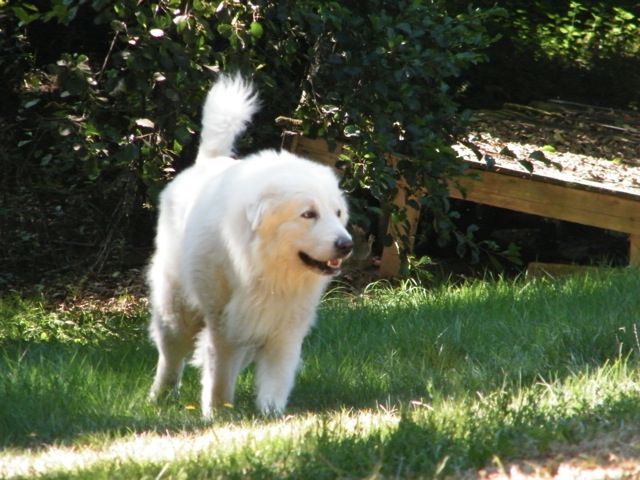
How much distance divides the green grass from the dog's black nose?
0.72 meters

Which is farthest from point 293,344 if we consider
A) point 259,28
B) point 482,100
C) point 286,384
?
point 482,100

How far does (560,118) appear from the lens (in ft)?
41.7

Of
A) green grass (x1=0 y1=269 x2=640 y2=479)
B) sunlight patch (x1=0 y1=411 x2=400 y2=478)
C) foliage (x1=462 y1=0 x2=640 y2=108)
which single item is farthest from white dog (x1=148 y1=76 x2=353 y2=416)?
foliage (x1=462 y1=0 x2=640 y2=108)

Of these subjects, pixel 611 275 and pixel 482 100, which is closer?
pixel 611 275

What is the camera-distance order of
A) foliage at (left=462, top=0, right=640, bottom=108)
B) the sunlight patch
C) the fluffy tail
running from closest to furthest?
the sunlight patch, the fluffy tail, foliage at (left=462, top=0, right=640, bottom=108)

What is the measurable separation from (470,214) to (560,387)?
803cm

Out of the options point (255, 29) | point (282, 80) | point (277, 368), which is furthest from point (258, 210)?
point (282, 80)

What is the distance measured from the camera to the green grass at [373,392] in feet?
13.0

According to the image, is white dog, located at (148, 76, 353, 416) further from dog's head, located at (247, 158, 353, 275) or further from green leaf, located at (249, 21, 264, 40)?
green leaf, located at (249, 21, 264, 40)

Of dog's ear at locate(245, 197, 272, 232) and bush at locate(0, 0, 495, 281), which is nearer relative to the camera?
dog's ear at locate(245, 197, 272, 232)

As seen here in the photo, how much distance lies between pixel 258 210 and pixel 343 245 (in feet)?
1.36

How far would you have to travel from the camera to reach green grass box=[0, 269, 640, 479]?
3975 mm

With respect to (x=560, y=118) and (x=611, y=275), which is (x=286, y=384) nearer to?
(x=611, y=275)

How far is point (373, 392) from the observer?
574 centimetres
